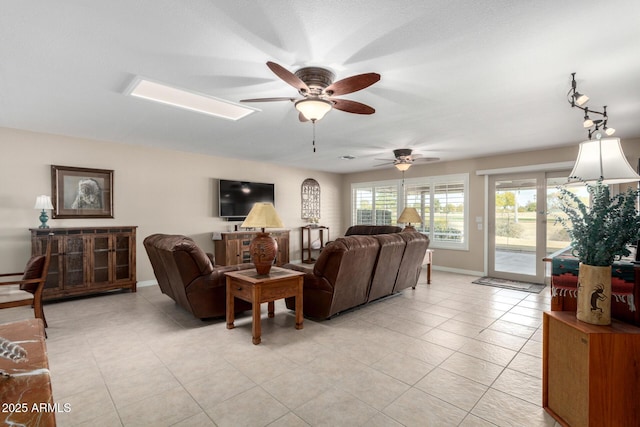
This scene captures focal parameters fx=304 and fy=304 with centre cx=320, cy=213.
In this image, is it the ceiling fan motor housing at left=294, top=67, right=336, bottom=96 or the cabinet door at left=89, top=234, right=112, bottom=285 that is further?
the cabinet door at left=89, top=234, right=112, bottom=285

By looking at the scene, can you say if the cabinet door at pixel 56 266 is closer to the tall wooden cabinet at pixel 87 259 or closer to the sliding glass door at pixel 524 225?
the tall wooden cabinet at pixel 87 259

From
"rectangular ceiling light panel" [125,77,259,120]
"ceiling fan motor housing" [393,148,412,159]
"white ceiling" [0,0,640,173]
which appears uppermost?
"rectangular ceiling light panel" [125,77,259,120]

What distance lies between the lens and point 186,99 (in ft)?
10.7

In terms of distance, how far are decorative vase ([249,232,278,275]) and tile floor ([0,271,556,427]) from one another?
2.27 feet

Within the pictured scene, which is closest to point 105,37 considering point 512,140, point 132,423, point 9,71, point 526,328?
point 9,71

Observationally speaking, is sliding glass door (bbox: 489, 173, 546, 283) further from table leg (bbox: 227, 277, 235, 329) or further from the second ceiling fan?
table leg (bbox: 227, 277, 235, 329)

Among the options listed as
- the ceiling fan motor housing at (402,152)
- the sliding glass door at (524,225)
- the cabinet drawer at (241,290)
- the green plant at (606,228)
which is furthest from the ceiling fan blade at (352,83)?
the sliding glass door at (524,225)

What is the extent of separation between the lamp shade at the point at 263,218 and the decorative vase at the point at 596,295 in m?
2.45

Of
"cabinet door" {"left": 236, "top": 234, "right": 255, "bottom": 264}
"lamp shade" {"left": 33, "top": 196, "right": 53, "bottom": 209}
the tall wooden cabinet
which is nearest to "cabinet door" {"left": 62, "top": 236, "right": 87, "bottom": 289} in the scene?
the tall wooden cabinet

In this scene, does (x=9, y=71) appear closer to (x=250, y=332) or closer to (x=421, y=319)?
(x=250, y=332)

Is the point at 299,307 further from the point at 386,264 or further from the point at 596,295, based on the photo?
the point at 596,295

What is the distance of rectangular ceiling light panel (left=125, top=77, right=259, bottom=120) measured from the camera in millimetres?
2902

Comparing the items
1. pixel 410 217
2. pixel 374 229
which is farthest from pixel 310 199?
pixel 410 217

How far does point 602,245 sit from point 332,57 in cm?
210
